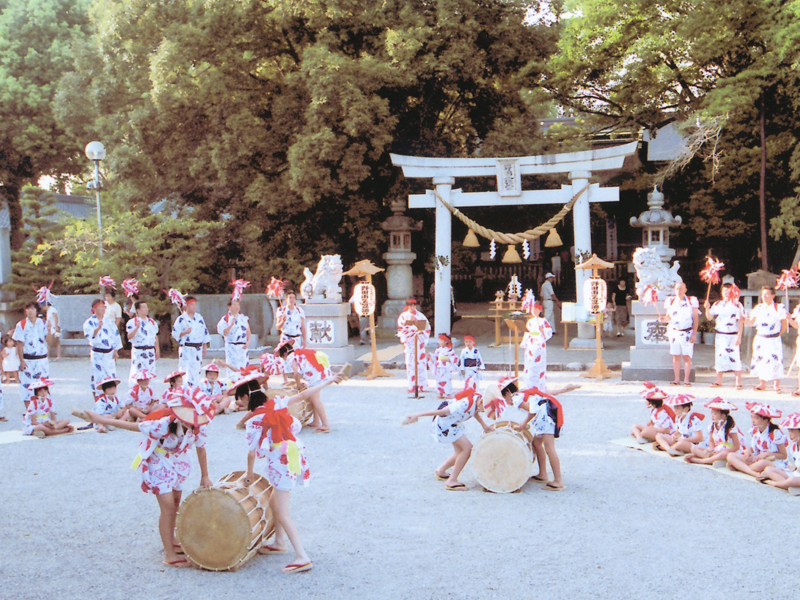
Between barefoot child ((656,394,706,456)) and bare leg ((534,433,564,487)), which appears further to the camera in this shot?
barefoot child ((656,394,706,456))

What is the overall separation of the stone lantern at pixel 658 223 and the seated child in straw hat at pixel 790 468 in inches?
473

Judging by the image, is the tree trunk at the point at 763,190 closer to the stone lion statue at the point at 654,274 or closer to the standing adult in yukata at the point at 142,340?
the stone lion statue at the point at 654,274

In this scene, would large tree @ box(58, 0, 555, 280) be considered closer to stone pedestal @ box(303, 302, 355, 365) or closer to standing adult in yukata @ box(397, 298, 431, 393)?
stone pedestal @ box(303, 302, 355, 365)

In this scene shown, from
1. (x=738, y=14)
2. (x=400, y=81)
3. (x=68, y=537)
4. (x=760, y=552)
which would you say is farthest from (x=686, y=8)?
(x=68, y=537)

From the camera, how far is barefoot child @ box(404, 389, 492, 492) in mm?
6480

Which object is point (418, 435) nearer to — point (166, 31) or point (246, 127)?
point (246, 127)

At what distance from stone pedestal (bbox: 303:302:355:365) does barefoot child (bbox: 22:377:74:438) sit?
16.7 ft

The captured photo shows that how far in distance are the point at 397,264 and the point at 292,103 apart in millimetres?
4851

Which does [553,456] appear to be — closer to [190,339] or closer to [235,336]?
[190,339]

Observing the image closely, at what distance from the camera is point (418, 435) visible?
8.87 metres

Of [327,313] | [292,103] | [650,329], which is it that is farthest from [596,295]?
[292,103]

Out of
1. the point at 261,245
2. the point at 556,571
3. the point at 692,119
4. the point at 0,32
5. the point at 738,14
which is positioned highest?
the point at 0,32

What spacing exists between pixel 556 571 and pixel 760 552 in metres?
1.46

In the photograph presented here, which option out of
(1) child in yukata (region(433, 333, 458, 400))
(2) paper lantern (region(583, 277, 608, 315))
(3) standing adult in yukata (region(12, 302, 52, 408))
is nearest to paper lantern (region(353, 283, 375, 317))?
(1) child in yukata (region(433, 333, 458, 400))
